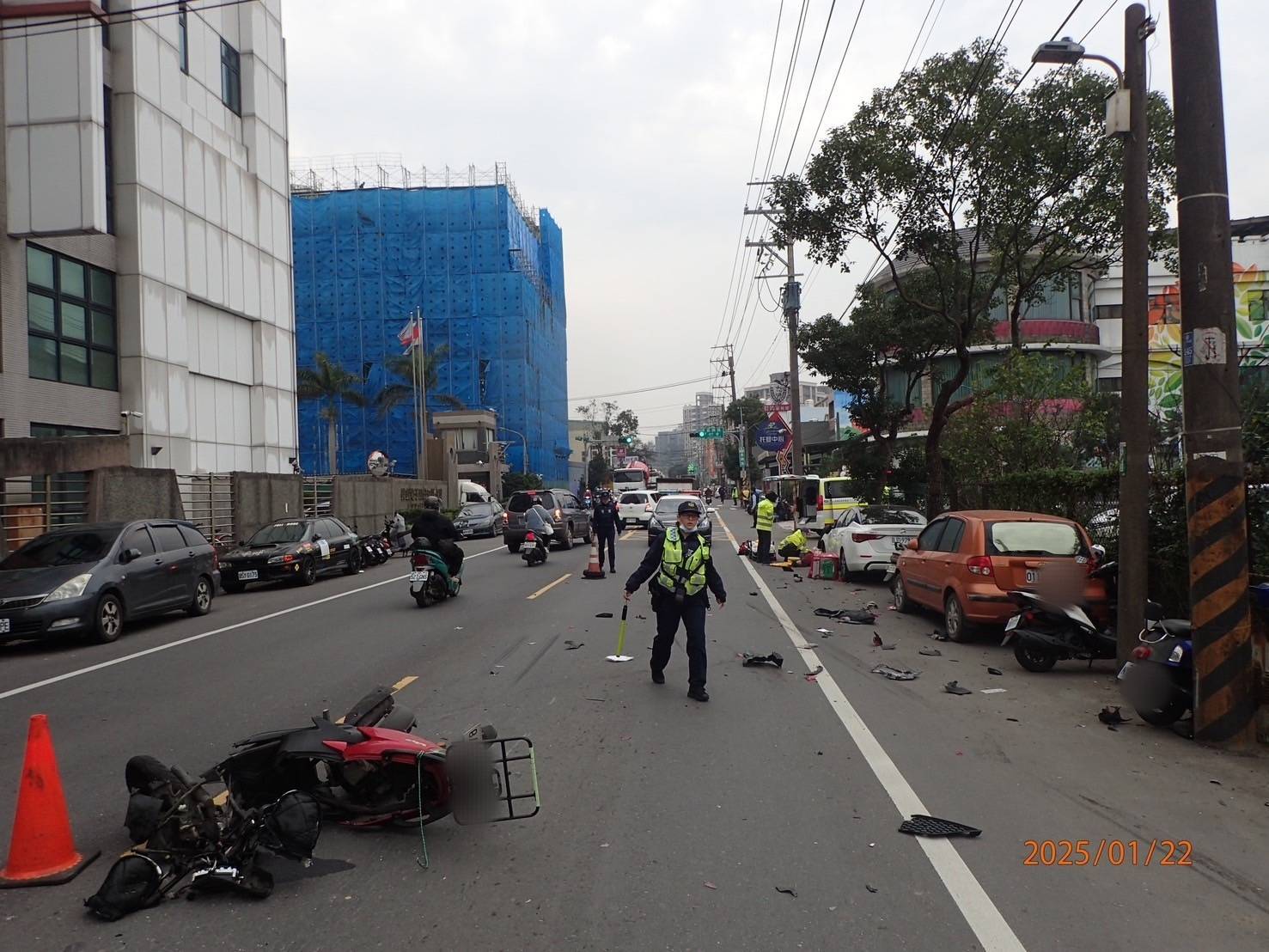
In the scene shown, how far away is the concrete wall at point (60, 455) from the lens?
59.4 ft

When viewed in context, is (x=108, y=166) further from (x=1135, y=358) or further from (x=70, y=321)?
(x=1135, y=358)

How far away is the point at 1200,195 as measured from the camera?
24.3ft

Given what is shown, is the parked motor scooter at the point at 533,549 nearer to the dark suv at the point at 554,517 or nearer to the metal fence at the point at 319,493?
the dark suv at the point at 554,517

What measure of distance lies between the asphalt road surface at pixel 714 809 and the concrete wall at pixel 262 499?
53.8 ft

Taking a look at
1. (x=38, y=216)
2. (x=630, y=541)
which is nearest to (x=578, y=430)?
(x=630, y=541)

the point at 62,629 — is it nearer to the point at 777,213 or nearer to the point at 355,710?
the point at 355,710

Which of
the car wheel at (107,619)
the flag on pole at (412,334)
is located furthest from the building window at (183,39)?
the car wheel at (107,619)

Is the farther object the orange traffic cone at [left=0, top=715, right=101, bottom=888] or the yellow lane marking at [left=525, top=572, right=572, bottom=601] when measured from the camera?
the yellow lane marking at [left=525, top=572, right=572, bottom=601]

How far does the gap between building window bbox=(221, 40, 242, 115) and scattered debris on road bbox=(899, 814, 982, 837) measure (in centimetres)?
3198

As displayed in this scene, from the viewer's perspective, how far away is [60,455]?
19047 mm

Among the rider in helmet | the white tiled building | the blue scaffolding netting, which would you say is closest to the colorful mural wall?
the rider in helmet

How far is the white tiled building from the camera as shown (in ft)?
71.8

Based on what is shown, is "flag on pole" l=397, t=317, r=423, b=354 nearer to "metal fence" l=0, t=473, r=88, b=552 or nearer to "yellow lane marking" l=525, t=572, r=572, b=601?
"metal fence" l=0, t=473, r=88, b=552

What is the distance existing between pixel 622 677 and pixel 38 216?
757 inches
